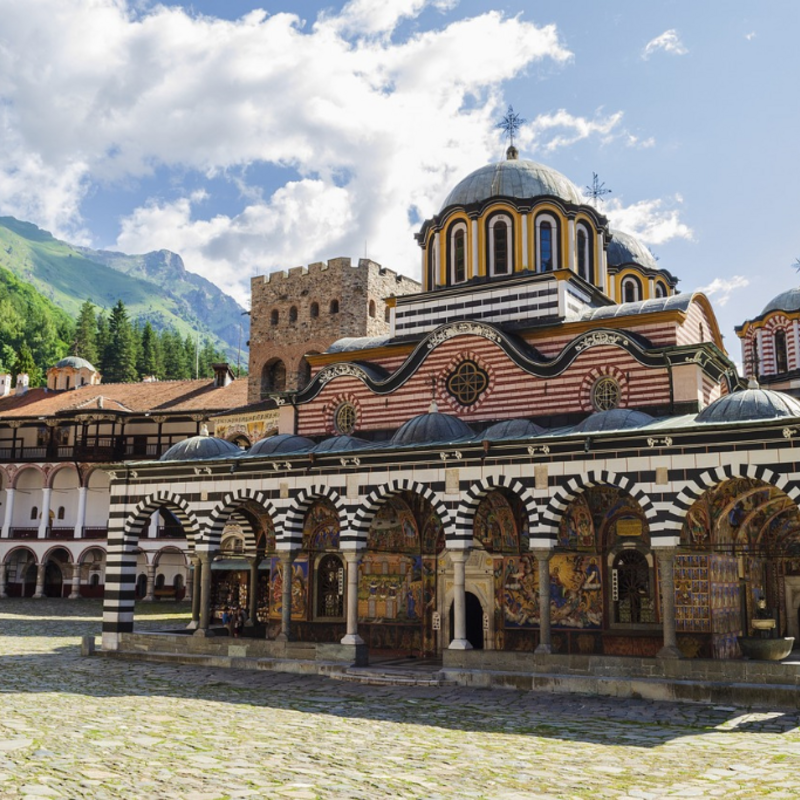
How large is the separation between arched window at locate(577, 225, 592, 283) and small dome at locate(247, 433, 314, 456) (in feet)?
26.6

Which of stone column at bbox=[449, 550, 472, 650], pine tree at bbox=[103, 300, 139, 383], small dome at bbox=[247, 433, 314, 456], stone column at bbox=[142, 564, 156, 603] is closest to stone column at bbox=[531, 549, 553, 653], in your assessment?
stone column at bbox=[449, 550, 472, 650]

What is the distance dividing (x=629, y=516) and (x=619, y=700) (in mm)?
4291

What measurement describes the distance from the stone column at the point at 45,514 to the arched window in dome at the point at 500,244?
2805 centimetres

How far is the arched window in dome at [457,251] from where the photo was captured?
22500mm

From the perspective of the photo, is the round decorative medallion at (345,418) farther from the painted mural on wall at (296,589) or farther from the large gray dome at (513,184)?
the large gray dome at (513,184)

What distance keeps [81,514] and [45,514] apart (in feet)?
6.16

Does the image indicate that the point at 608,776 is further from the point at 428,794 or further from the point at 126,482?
the point at 126,482

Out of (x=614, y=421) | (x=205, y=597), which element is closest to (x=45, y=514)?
(x=205, y=597)

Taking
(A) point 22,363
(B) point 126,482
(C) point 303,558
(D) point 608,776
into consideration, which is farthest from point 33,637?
(A) point 22,363

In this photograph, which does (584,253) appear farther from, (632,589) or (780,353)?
(780,353)

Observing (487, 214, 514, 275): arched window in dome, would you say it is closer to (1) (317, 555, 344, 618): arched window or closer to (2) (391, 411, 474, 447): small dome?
(2) (391, 411, 474, 447): small dome

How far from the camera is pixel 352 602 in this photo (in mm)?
16891

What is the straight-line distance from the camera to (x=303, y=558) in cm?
2064

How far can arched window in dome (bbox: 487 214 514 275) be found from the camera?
22.0 m
